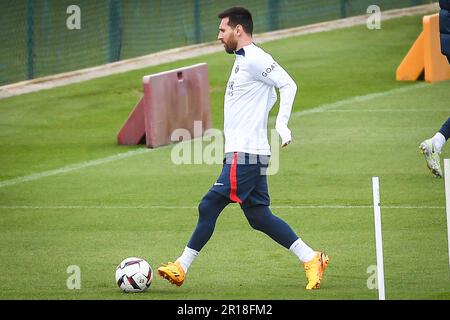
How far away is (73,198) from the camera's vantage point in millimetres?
16266

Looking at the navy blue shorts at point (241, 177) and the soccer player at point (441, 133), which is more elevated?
the soccer player at point (441, 133)

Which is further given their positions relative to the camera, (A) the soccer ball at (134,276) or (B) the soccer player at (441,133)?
(B) the soccer player at (441,133)

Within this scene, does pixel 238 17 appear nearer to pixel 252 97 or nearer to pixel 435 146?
pixel 252 97

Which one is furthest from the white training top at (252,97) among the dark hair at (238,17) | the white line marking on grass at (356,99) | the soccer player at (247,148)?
the white line marking on grass at (356,99)

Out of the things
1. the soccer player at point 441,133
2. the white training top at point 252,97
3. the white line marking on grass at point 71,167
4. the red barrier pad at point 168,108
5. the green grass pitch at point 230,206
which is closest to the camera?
the white training top at point 252,97

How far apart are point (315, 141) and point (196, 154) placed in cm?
190

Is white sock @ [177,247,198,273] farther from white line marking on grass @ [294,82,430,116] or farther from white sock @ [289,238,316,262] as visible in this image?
white line marking on grass @ [294,82,430,116]

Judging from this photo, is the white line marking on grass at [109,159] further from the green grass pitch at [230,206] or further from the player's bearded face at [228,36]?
the player's bearded face at [228,36]

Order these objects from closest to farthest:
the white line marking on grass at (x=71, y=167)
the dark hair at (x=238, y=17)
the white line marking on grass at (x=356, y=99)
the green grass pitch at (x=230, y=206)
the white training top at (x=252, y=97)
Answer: the white training top at (x=252, y=97)
the dark hair at (x=238, y=17)
the green grass pitch at (x=230, y=206)
the white line marking on grass at (x=71, y=167)
the white line marking on grass at (x=356, y=99)

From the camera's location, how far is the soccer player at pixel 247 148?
36.9ft

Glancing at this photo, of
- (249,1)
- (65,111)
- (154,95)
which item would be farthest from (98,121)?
(249,1)

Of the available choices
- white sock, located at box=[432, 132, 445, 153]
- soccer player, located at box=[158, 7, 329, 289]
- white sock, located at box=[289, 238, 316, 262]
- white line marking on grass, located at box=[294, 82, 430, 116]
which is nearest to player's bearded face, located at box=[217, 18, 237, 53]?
soccer player, located at box=[158, 7, 329, 289]

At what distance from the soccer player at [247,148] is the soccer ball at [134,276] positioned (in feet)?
0.52
